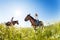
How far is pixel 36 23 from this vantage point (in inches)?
69.2

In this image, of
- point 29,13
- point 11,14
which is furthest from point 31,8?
point 11,14

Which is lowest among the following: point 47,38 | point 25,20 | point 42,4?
point 47,38

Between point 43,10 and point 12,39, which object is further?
point 43,10

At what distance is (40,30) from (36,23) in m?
0.09

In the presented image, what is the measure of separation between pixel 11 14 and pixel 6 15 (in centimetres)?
4

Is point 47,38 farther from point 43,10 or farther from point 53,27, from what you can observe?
point 43,10

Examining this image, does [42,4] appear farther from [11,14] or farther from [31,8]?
[11,14]

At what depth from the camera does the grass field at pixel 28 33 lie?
1.64m

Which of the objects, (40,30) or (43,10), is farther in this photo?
(43,10)

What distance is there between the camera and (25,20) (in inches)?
69.7

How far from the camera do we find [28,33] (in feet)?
5.53

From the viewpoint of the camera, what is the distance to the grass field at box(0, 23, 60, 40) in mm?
1642

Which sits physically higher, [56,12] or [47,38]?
[56,12]

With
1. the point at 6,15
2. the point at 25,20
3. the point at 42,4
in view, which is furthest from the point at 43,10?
the point at 6,15
